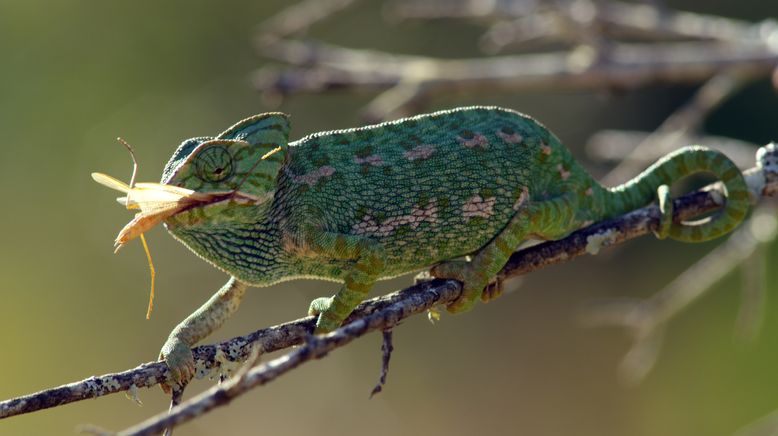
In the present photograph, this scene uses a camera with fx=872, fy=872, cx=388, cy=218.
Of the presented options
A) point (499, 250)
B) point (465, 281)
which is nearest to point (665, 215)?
point (499, 250)

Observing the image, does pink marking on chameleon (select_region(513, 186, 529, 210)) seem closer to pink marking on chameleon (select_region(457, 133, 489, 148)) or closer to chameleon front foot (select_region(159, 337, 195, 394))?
pink marking on chameleon (select_region(457, 133, 489, 148))

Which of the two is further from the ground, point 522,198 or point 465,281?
point 522,198

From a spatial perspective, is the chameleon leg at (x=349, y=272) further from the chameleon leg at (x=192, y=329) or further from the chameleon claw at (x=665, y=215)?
the chameleon claw at (x=665, y=215)

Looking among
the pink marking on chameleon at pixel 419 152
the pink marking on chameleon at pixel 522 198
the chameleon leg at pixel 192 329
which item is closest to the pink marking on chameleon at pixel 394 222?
the pink marking on chameleon at pixel 419 152

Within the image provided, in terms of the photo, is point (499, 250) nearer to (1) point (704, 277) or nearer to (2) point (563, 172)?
(2) point (563, 172)

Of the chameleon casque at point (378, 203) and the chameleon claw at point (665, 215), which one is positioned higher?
the chameleon casque at point (378, 203)

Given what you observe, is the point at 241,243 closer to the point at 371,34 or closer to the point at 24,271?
the point at 24,271

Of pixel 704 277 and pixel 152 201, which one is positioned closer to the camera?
pixel 152 201
